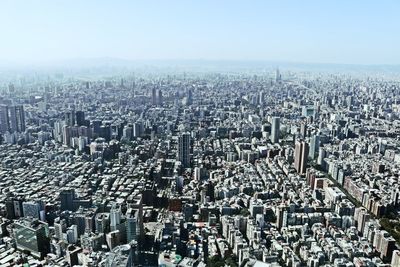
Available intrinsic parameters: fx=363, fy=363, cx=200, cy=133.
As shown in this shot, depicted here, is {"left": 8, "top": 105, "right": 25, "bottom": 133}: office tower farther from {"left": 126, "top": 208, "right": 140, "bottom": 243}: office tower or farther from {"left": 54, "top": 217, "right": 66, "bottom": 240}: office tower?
{"left": 126, "top": 208, "right": 140, "bottom": 243}: office tower

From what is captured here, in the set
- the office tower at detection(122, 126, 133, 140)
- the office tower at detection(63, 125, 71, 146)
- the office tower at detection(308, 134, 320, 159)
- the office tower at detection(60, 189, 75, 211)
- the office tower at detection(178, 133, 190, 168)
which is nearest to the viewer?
the office tower at detection(60, 189, 75, 211)

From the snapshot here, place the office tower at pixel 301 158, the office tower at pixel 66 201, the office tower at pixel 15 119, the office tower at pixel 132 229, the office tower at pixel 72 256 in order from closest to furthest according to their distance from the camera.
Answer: the office tower at pixel 72 256 < the office tower at pixel 132 229 < the office tower at pixel 66 201 < the office tower at pixel 301 158 < the office tower at pixel 15 119

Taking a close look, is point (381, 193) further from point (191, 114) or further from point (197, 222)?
point (191, 114)


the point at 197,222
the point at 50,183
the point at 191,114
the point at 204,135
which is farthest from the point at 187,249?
the point at 191,114

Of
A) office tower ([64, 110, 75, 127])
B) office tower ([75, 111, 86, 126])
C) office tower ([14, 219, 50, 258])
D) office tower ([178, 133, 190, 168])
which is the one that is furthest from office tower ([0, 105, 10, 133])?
office tower ([14, 219, 50, 258])

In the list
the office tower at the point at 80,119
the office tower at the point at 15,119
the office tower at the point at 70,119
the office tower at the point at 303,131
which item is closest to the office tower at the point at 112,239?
the office tower at the point at 70,119

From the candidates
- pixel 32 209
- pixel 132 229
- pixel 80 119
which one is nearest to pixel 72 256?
pixel 132 229

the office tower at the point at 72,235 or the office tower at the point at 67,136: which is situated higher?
the office tower at the point at 67,136

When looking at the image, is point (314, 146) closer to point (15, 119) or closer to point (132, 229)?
point (132, 229)

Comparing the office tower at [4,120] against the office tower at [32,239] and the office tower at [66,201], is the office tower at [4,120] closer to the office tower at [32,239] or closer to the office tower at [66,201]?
the office tower at [66,201]
